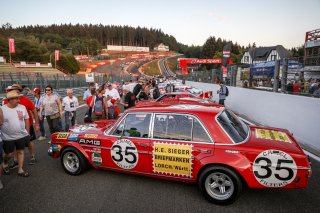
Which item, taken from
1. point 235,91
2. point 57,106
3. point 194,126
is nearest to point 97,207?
point 194,126

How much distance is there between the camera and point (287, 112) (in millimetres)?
7355

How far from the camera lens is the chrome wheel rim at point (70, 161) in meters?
4.71

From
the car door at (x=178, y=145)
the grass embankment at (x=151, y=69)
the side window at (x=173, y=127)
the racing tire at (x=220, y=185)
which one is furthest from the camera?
the grass embankment at (x=151, y=69)

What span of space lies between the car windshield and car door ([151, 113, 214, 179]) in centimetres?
35

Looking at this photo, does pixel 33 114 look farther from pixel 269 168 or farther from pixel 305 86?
pixel 305 86

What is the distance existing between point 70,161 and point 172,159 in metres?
2.35

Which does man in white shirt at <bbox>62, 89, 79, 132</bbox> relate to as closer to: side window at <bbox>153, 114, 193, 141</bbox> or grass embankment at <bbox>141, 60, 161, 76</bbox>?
side window at <bbox>153, 114, 193, 141</bbox>

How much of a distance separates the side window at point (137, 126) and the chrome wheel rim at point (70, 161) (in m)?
1.30

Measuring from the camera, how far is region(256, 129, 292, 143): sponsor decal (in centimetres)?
383

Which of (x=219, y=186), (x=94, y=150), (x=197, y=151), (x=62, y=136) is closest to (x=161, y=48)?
(x=62, y=136)

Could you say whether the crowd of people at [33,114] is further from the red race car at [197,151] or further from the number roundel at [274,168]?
the number roundel at [274,168]

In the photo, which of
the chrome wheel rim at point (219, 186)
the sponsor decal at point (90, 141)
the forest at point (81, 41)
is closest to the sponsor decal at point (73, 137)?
the sponsor decal at point (90, 141)

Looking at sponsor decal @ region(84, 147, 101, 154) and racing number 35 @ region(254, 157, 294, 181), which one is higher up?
racing number 35 @ region(254, 157, 294, 181)

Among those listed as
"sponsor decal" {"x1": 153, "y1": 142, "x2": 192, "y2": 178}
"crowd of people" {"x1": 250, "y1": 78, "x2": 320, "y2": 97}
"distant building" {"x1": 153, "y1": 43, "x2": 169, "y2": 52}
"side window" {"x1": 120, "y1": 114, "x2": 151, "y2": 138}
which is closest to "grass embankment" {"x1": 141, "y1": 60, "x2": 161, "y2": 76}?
"crowd of people" {"x1": 250, "y1": 78, "x2": 320, "y2": 97}
